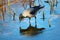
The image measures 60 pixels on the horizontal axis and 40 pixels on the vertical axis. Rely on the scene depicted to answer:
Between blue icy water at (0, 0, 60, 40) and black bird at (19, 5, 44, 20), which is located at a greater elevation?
black bird at (19, 5, 44, 20)

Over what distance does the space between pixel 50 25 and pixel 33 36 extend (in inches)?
8.3

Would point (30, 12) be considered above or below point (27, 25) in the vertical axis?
above

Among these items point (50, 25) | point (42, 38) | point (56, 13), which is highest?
point (56, 13)

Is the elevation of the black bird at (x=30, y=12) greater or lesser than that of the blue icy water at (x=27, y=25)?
greater

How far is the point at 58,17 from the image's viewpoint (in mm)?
2014

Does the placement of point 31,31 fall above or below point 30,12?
below

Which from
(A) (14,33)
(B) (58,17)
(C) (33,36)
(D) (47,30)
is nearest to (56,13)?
(B) (58,17)

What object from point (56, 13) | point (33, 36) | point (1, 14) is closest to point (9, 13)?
point (1, 14)

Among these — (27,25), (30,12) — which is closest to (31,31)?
(27,25)

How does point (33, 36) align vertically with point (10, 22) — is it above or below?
below

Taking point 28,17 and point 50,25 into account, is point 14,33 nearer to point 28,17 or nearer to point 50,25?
point 28,17

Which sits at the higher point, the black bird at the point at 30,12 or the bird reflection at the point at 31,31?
the black bird at the point at 30,12

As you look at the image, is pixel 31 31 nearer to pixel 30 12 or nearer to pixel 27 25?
pixel 27 25

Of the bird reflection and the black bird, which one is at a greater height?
the black bird
